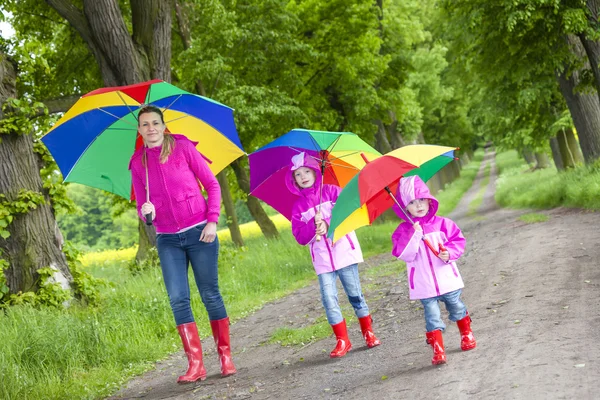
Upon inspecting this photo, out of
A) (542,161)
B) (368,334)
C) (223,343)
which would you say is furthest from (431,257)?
(542,161)

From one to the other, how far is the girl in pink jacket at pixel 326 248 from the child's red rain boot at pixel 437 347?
111 cm

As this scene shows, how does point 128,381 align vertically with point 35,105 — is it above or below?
below

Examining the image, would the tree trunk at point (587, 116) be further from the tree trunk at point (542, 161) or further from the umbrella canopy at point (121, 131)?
the tree trunk at point (542, 161)

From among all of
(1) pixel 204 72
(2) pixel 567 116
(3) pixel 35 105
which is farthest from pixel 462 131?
→ (3) pixel 35 105

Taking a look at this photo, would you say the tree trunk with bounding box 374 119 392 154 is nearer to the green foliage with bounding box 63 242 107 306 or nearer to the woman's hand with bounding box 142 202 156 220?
the green foliage with bounding box 63 242 107 306

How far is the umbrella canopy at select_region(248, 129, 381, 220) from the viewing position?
646 cm

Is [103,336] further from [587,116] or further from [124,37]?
[587,116]

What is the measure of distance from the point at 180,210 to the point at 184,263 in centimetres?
48

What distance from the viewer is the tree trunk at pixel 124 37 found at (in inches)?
472

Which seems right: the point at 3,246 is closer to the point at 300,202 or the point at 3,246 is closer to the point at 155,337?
the point at 155,337

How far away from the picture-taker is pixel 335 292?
6.28 metres

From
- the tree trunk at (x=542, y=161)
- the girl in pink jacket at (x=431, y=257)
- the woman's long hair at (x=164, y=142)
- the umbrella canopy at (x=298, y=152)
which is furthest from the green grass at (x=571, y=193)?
the tree trunk at (x=542, y=161)

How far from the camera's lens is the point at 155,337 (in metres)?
8.38

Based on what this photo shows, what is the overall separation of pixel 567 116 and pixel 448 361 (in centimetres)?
1850
